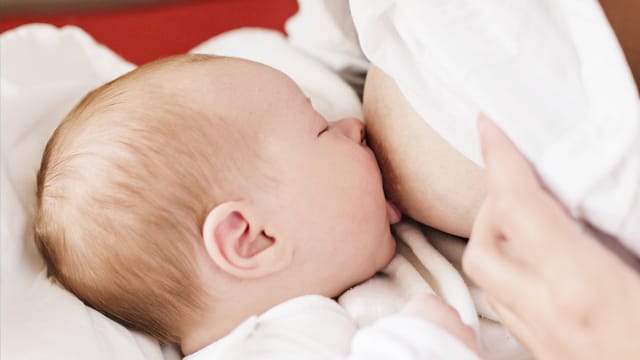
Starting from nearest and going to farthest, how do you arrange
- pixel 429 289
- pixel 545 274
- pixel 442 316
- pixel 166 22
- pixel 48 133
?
pixel 545 274 → pixel 442 316 → pixel 429 289 → pixel 48 133 → pixel 166 22

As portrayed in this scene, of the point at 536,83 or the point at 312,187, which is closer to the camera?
the point at 536,83

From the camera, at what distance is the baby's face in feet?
2.53

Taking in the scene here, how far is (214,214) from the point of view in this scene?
735 millimetres

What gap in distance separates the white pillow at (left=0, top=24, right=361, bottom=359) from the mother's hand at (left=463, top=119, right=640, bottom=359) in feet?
1.18

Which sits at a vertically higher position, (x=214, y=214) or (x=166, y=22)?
(x=214, y=214)

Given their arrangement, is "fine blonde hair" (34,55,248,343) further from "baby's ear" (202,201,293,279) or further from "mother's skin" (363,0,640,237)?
"mother's skin" (363,0,640,237)

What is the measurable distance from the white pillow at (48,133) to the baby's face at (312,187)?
0.47 ft

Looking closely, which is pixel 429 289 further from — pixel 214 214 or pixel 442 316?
pixel 214 214

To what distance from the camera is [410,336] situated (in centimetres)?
65

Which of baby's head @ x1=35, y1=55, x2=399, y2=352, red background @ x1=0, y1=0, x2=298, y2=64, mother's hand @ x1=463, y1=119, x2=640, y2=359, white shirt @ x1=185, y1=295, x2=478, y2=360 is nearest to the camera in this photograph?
mother's hand @ x1=463, y1=119, x2=640, y2=359

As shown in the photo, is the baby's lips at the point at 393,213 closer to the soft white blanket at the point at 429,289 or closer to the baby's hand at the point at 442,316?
the soft white blanket at the point at 429,289

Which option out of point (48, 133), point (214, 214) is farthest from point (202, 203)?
point (48, 133)

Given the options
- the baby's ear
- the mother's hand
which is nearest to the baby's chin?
the baby's ear

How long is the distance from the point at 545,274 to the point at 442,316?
154 millimetres
